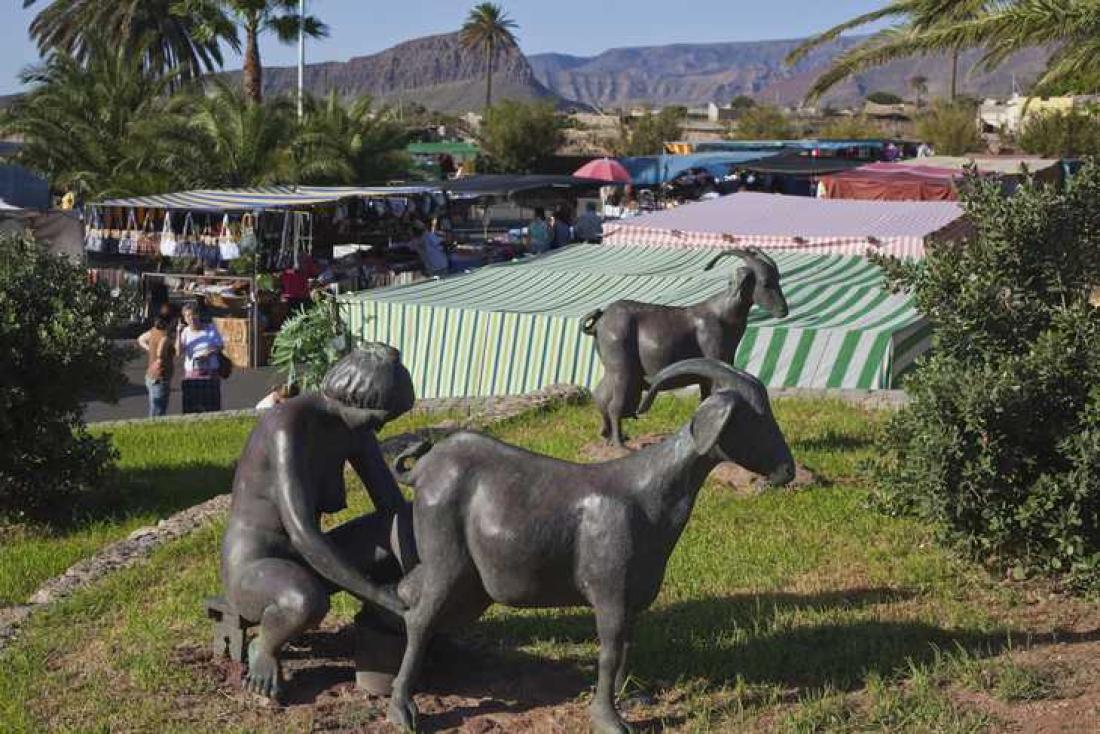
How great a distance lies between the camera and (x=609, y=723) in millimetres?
4590

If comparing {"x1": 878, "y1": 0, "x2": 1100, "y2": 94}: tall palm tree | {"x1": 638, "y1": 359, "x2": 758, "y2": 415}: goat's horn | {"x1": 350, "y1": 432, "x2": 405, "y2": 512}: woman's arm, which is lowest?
{"x1": 350, "y1": 432, "x2": 405, "y2": 512}: woman's arm

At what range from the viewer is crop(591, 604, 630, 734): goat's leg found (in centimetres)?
454

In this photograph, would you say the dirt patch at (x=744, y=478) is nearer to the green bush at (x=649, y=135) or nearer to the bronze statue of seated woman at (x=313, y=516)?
the bronze statue of seated woman at (x=313, y=516)

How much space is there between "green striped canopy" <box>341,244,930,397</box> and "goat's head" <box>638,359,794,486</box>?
271 inches

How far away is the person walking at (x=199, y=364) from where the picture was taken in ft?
43.9

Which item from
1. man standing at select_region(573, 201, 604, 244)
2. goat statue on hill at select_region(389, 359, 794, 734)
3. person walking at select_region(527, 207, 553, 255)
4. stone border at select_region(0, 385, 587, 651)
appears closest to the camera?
goat statue on hill at select_region(389, 359, 794, 734)

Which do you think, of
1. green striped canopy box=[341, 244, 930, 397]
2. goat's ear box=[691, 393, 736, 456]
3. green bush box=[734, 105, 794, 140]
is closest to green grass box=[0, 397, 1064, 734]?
goat's ear box=[691, 393, 736, 456]

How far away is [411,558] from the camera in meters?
4.88

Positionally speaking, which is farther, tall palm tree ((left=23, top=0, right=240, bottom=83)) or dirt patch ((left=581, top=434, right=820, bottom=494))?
tall palm tree ((left=23, top=0, right=240, bottom=83))

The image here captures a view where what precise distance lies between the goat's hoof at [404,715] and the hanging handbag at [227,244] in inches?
657

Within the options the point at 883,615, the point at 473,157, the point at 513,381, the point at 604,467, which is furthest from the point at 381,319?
the point at 473,157

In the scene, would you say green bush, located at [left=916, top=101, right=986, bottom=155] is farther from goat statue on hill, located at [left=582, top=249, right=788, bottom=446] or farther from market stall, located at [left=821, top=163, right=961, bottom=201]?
goat statue on hill, located at [left=582, top=249, right=788, bottom=446]

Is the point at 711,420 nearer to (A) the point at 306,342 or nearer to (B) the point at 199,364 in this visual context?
(A) the point at 306,342

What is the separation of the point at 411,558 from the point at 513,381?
8389 mm
